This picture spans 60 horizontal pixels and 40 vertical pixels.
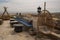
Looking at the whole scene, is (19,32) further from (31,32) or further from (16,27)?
(31,32)

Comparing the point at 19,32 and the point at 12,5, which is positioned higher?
the point at 12,5

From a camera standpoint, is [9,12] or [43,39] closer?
[43,39]

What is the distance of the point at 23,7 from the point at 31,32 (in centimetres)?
661

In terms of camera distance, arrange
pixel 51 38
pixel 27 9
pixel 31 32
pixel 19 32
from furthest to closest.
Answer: pixel 27 9
pixel 19 32
pixel 31 32
pixel 51 38

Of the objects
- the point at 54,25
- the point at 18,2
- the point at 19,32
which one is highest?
the point at 18,2

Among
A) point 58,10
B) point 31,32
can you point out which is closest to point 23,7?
point 58,10

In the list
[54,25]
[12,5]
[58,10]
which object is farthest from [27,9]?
[54,25]

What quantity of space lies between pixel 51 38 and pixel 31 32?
134 cm

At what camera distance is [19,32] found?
6922mm

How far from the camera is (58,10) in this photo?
34.4 feet

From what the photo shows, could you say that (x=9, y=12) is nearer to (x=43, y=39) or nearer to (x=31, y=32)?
(x=31, y=32)

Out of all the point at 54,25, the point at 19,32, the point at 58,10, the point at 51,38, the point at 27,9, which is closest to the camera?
the point at 51,38

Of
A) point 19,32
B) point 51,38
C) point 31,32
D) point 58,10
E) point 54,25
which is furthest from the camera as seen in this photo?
point 58,10

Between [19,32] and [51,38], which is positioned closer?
[51,38]
